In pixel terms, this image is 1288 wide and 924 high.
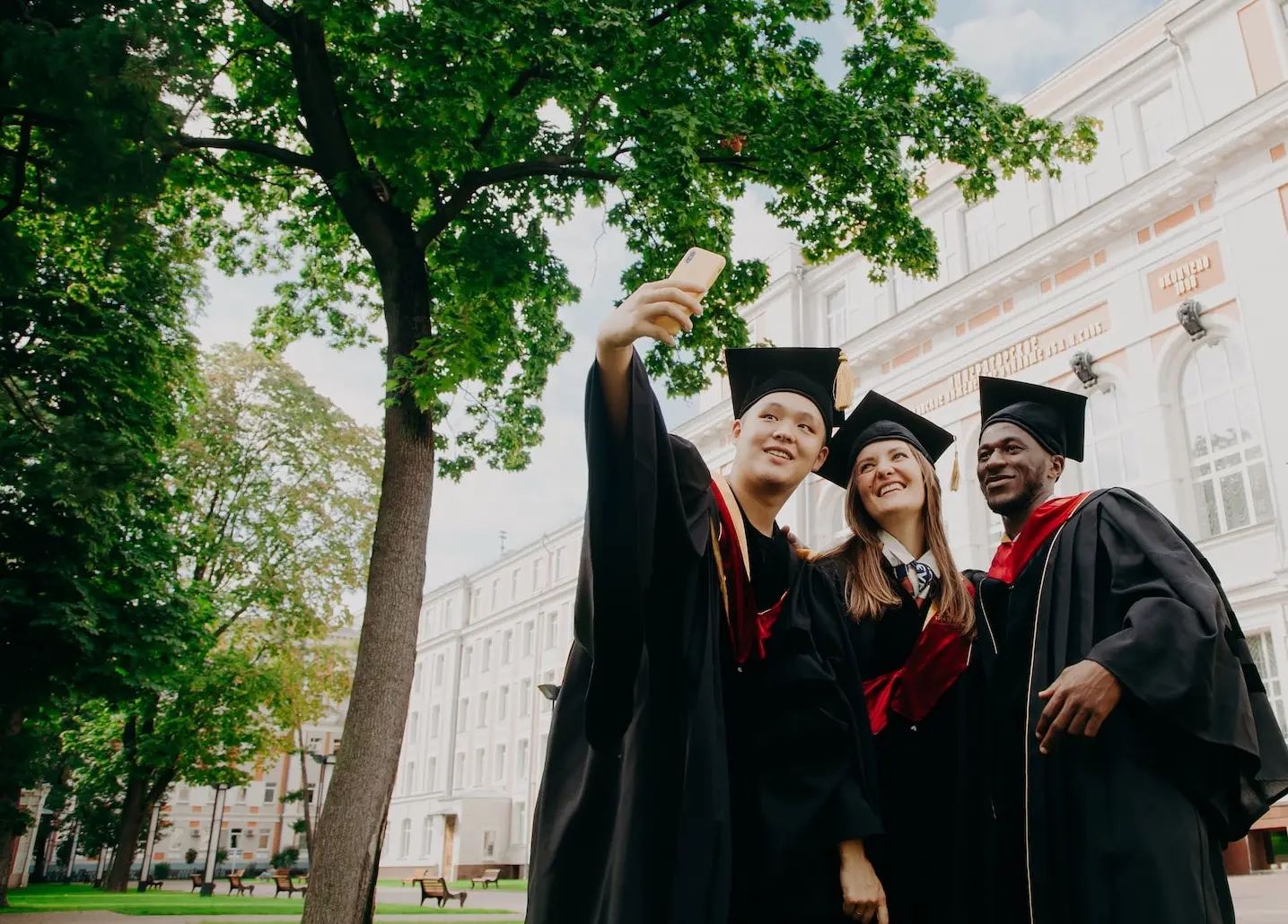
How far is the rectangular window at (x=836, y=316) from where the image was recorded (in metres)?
29.0

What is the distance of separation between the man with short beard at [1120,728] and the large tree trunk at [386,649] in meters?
6.14

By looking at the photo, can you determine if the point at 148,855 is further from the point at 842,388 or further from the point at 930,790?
the point at 842,388

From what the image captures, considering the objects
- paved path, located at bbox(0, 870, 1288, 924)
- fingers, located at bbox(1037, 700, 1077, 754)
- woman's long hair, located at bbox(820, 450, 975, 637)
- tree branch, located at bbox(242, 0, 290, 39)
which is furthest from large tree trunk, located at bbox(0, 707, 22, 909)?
fingers, located at bbox(1037, 700, 1077, 754)

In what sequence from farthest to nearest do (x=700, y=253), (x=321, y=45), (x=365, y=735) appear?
1. (x=321, y=45)
2. (x=365, y=735)
3. (x=700, y=253)

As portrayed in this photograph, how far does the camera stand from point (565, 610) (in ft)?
155

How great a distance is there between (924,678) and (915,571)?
38 cm

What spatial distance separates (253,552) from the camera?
25.0 m

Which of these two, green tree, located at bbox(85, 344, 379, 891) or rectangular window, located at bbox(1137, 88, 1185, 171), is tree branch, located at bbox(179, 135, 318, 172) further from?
rectangular window, located at bbox(1137, 88, 1185, 171)

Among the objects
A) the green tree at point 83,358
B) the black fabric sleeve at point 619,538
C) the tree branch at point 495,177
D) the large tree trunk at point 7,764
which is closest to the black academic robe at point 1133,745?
the black fabric sleeve at point 619,538

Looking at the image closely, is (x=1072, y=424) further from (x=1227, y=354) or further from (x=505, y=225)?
(x=1227, y=354)

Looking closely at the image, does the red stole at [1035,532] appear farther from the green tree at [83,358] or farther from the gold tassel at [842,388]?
the green tree at [83,358]

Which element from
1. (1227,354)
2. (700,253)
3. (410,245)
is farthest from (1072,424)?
(1227,354)

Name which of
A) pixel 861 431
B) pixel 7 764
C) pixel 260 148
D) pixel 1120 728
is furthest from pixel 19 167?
pixel 7 764

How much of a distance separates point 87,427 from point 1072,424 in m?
11.3
